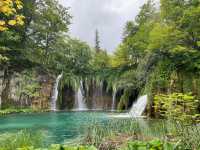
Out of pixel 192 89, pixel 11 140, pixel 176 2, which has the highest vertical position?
pixel 176 2

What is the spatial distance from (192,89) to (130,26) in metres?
15.9

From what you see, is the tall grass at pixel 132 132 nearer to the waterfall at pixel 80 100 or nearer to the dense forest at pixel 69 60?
the dense forest at pixel 69 60

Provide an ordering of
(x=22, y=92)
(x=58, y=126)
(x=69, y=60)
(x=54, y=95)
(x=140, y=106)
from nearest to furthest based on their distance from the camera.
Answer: (x=58, y=126)
(x=140, y=106)
(x=22, y=92)
(x=54, y=95)
(x=69, y=60)

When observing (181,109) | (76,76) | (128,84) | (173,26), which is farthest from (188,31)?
(76,76)

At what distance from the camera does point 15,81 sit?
25188mm

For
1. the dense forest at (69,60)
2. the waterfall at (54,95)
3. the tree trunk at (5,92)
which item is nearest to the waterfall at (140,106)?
the dense forest at (69,60)

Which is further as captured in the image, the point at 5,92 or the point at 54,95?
the point at 54,95

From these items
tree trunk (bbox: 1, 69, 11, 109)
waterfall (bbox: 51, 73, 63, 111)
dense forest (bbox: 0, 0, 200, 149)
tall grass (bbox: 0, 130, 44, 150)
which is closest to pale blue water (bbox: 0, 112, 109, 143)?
tall grass (bbox: 0, 130, 44, 150)

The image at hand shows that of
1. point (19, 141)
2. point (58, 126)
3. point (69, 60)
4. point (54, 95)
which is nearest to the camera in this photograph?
point (19, 141)

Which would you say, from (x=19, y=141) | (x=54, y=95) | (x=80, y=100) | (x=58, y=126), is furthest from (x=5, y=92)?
(x=19, y=141)

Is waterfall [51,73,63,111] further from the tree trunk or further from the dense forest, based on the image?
the tree trunk

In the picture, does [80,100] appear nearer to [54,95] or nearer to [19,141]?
[54,95]

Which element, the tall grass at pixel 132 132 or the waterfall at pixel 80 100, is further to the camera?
the waterfall at pixel 80 100

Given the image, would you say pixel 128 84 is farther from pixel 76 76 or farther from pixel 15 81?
pixel 15 81
